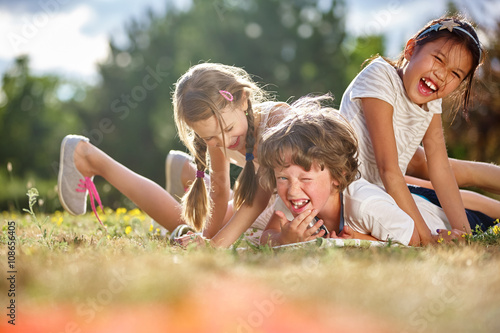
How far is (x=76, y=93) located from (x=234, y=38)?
1727 centimetres

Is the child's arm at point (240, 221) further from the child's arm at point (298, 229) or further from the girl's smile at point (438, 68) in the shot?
the girl's smile at point (438, 68)

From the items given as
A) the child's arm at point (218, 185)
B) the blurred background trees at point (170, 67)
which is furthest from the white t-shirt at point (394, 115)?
the blurred background trees at point (170, 67)

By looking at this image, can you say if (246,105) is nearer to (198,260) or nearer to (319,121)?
(319,121)

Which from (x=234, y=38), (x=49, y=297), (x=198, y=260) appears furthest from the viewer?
(x=234, y=38)

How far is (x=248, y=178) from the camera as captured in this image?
3691 millimetres

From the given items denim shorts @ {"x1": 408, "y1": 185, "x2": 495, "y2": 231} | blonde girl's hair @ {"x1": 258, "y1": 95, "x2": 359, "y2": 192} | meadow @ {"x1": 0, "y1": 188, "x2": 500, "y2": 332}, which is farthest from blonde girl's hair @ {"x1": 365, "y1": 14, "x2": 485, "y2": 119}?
meadow @ {"x1": 0, "y1": 188, "x2": 500, "y2": 332}

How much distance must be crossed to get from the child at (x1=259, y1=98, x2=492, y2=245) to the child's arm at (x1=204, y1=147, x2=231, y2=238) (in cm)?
90

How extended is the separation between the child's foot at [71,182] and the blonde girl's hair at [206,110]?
0.97 meters

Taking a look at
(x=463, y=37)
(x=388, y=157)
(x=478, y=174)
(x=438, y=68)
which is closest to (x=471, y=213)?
(x=478, y=174)

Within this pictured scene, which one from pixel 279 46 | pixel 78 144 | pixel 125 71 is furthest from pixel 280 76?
pixel 78 144

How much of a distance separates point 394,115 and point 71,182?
107 inches

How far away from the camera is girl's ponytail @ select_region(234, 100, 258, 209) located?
3.61 m

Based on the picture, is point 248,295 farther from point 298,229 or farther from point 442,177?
point 442,177

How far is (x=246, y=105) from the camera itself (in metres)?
3.84
